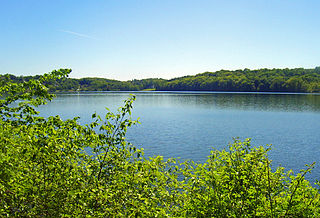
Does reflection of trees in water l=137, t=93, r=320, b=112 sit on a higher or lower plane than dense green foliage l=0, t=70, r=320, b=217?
lower

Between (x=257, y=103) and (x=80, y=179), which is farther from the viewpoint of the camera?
(x=257, y=103)

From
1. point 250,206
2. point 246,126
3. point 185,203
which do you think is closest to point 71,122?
point 185,203

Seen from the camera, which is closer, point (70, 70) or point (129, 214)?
point (129, 214)

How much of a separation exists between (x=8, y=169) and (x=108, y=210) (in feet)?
8.02

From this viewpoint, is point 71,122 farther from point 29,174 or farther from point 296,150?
point 296,150

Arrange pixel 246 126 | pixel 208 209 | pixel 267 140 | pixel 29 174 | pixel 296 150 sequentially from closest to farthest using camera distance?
1. pixel 29 174
2. pixel 208 209
3. pixel 296 150
4. pixel 267 140
5. pixel 246 126

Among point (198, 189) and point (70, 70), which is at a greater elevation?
point (70, 70)

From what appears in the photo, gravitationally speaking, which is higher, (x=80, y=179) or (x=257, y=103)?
(x=80, y=179)

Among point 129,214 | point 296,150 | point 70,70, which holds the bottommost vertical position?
point 296,150

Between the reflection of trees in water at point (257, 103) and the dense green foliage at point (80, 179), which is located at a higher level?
the dense green foliage at point (80, 179)

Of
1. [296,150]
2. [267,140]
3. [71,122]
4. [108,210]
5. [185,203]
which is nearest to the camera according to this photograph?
[108,210]

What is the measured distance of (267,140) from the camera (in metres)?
37.5

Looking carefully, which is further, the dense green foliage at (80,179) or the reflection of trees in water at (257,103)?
the reflection of trees in water at (257,103)

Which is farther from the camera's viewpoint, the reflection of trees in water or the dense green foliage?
the reflection of trees in water
